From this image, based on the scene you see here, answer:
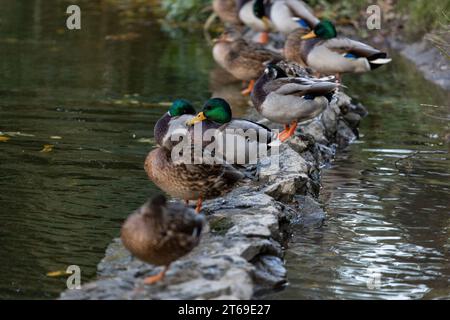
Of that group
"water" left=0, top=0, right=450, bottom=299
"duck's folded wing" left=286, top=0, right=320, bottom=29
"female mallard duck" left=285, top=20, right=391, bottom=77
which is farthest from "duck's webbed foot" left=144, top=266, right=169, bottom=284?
"duck's folded wing" left=286, top=0, right=320, bottom=29

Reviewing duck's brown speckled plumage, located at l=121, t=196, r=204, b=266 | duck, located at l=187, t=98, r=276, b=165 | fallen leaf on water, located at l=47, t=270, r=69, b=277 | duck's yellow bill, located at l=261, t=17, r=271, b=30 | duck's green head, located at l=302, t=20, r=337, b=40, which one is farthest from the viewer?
duck's yellow bill, located at l=261, t=17, r=271, b=30

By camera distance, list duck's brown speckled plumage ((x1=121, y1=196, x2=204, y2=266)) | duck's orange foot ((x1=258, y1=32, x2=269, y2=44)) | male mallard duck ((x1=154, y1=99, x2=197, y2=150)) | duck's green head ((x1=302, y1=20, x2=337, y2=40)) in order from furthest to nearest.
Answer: duck's orange foot ((x1=258, y1=32, x2=269, y2=44))
duck's green head ((x1=302, y1=20, x2=337, y2=40))
male mallard duck ((x1=154, y1=99, x2=197, y2=150))
duck's brown speckled plumage ((x1=121, y1=196, x2=204, y2=266))

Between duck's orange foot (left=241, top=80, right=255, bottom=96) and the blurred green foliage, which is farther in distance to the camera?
the blurred green foliage

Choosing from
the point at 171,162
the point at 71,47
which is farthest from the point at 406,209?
the point at 71,47

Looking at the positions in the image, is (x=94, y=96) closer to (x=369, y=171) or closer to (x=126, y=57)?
(x=126, y=57)

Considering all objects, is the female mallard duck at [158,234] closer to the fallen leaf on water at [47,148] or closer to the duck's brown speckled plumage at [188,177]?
the duck's brown speckled plumage at [188,177]

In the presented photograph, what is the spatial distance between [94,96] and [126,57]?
9.76 ft

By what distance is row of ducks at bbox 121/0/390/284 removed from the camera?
548 cm

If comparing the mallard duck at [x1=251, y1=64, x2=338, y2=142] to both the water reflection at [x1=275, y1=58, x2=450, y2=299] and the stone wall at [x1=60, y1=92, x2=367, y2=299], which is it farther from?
the water reflection at [x1=275, y1=58, x2=450, y2=299]

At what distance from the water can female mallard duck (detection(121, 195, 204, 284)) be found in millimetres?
745

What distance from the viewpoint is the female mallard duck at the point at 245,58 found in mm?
12539

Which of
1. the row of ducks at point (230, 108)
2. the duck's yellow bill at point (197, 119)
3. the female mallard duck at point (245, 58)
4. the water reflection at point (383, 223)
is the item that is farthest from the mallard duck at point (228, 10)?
Result: the duck's yellow bill at point (197, 119)

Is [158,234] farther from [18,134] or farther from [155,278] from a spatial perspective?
[18,134]

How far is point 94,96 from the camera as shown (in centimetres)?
1202
